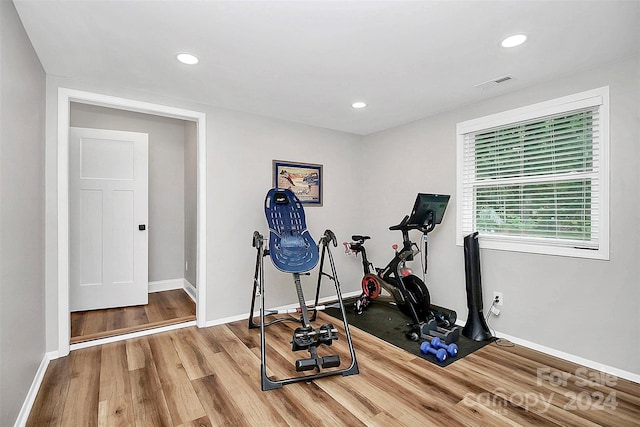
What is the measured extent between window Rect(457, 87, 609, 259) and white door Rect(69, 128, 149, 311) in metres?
3.98

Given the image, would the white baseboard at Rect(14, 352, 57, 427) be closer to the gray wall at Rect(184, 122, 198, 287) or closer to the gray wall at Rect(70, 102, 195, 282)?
the gray wall at Rect(184, 122, 198, 287)

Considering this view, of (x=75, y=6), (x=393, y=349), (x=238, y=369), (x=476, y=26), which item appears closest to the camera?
(x=75, y=6)

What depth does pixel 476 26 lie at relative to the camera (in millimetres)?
1952

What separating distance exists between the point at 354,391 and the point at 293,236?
158cm

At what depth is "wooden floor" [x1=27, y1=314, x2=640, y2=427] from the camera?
1926 millimetres

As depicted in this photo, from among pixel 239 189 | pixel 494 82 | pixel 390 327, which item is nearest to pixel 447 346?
pixel 390 327

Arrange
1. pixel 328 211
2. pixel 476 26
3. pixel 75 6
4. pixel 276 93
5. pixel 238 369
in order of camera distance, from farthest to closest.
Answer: pixel 328 211 → pixel 276 93 → pixel 238 369 → pixel 476 26 → pixel 75 6

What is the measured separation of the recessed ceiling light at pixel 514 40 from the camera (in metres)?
2.06

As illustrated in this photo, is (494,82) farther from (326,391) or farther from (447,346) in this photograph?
(326,391)

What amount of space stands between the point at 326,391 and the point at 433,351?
1056 mm

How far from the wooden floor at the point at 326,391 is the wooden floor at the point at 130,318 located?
0.35 metres

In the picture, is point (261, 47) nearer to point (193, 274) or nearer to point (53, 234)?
point (53, 234)

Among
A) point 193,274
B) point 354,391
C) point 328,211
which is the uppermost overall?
point 328,211

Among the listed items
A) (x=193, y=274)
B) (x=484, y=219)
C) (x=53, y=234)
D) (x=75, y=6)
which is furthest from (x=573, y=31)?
(x=193, y=274)
